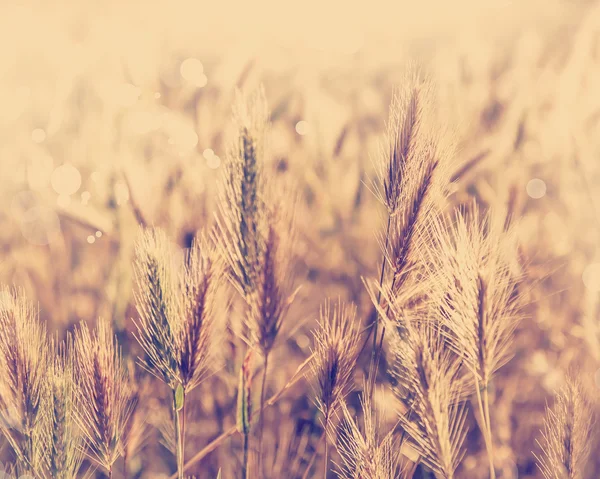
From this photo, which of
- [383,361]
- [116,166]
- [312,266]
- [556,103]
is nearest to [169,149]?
[116,166]

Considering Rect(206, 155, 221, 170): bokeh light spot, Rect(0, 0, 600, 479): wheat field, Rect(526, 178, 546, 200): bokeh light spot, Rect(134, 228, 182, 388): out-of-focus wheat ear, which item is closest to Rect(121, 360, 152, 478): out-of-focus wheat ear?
Rect(0, 0, 600, 479): wheat field

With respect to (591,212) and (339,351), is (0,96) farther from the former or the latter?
(591,212)

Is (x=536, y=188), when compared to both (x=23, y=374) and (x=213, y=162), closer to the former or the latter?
(x=213, y=162)

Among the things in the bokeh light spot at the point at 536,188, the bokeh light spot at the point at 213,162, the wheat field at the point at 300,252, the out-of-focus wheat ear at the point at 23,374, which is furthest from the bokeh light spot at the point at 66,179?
the bokeh light spot at the point at 536,188

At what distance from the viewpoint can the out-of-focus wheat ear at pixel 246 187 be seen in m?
0.28

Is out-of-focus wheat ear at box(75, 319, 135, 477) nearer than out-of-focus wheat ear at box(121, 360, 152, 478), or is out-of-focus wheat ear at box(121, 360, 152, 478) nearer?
out-of-focus wheat ear at box(75, 319, 135, 477)

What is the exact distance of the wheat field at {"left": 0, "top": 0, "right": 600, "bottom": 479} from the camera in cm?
30

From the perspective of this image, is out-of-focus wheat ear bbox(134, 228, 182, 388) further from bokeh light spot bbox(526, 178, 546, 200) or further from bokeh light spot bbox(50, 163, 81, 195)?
bokeh light spot bbox(526, 178, 546, 200)

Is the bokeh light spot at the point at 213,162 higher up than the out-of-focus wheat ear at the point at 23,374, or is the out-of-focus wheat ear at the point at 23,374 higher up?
the bokeh light spot at the point at 213,162

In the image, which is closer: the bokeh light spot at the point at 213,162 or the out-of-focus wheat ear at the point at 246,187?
the out-of-focus wheat ear at the point at 246,187

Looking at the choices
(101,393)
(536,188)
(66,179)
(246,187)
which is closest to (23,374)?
(101,393)

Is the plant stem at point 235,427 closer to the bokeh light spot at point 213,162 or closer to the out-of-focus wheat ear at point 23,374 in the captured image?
the out-of-focus wheat ear at point 23,374

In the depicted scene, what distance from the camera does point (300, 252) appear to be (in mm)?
632

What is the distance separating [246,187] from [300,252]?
1.17ft
